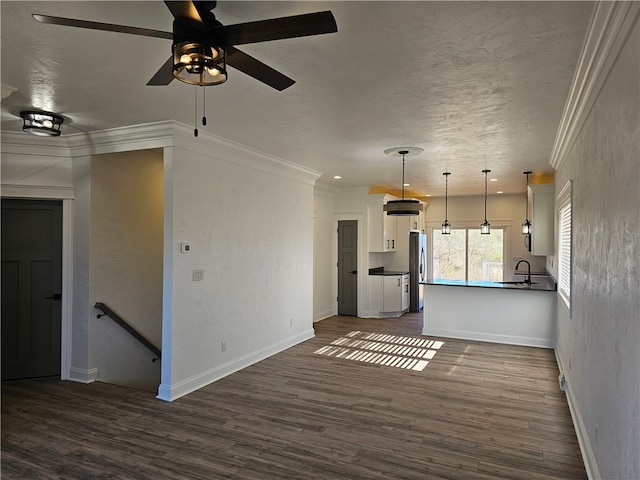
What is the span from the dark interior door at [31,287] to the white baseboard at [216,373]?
1782mm

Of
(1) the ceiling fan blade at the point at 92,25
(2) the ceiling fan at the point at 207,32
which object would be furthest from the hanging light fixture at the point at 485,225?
(1) the ceiling fan blade at the point at 92,25

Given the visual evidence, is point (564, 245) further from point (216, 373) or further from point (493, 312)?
point (216, 373)

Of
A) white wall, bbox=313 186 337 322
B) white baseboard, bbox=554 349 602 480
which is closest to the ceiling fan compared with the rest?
white baseboard, bbox=554 349 602 480

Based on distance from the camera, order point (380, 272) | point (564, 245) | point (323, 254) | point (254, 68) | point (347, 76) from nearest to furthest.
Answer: point (254, 68) < point (347, 76) < point (564, 245) < point (323, 254) < point (380, 272)

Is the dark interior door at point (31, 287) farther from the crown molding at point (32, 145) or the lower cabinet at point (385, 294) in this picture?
the lower cabinet at point (385, 294)

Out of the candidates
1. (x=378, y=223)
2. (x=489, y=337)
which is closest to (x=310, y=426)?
(x=489, y=337)

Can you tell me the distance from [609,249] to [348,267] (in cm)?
671

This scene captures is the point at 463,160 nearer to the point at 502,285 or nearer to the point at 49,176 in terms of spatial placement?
the point at 502,285

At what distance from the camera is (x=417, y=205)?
216 inches

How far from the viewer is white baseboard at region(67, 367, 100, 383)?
466 cm

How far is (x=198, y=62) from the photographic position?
5.96 feet

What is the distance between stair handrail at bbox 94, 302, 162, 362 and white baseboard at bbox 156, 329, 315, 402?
1.03 m

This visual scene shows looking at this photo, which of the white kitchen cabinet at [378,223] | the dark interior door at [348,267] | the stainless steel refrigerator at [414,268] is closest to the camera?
the white kitchen cabinet at [378,223]

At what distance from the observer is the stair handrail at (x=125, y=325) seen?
15.5 ft
